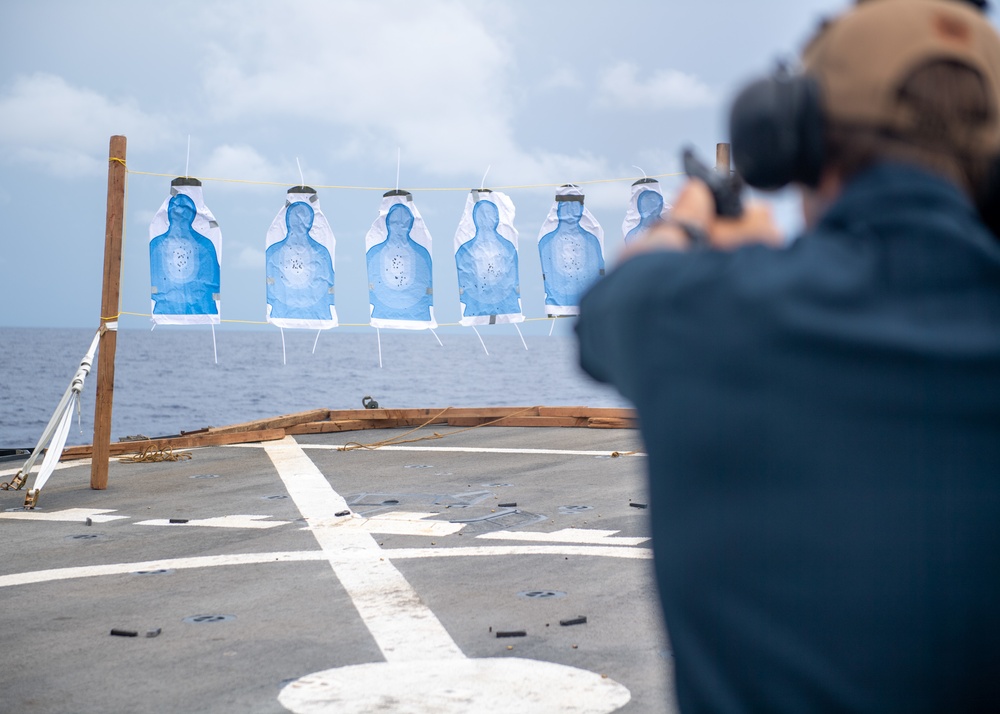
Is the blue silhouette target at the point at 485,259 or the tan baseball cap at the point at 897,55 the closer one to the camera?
the tan baseball cap at the point at 897,55

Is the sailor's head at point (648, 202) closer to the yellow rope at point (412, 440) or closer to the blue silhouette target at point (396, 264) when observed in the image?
the blue silhouette target at point (396, 264)

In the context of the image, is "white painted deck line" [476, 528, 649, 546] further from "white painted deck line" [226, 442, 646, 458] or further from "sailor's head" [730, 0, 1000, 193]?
"sailor's head" [730, 0, 1000, 193]

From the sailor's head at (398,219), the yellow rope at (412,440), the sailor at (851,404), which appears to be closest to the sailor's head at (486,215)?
the sailor's head at (398,219)

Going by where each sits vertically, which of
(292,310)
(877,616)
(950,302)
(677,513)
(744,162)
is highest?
(292,310)

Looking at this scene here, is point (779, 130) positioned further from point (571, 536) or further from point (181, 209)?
point (181, 209)

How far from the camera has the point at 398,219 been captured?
1491 cm

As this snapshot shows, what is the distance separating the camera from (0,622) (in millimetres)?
5426

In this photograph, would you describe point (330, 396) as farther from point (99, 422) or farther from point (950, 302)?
point (950, 302)

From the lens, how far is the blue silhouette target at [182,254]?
41.5ft

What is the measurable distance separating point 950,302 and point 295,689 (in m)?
3.83

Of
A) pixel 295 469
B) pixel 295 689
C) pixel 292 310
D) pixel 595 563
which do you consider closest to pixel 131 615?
pixel 295 689

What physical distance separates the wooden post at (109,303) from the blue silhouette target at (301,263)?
13.4ft

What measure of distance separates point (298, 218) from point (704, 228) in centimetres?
1374

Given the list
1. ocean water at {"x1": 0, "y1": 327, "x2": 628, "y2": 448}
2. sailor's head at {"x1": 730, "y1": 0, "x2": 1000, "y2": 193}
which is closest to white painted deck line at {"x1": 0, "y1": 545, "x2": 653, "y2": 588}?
sailor's head at {"x1": 730, "y1": 0, "x2": 1000, "y2": 193}
